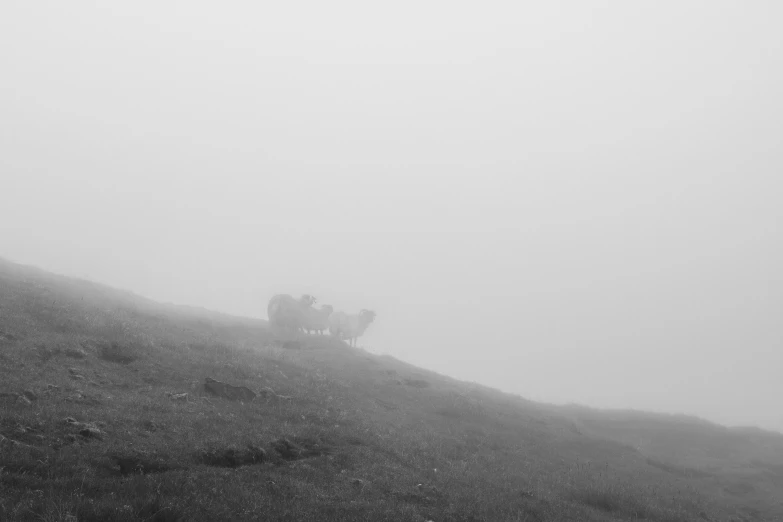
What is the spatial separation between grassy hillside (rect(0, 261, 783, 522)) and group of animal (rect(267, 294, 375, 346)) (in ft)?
72.4

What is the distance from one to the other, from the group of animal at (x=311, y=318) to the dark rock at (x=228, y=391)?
128 feet

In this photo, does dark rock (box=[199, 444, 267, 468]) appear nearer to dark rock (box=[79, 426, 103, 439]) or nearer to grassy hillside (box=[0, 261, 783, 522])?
grassy hillside (box=[0, 261, 783, 522])

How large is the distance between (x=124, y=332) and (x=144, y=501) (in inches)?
803

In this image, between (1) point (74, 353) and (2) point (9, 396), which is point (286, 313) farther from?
(2) point (9, 396)

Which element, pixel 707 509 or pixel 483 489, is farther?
pixel 707 509

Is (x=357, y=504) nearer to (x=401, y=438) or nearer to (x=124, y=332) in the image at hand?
(x=401, y=438)

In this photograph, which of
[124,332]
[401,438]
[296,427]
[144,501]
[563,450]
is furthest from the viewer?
[563,450]

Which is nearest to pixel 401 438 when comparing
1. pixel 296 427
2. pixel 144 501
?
pixel 296 427

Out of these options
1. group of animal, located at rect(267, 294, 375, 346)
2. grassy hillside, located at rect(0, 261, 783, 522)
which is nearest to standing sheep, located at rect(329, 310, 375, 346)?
group of animal, located at rect(267, 294, 375, 346)

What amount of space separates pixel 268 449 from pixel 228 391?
7.04 meters

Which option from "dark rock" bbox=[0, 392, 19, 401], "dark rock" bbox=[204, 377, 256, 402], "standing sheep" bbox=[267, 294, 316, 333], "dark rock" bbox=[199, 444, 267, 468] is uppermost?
"standing sheep" bbox=[267, 294, 316, 333]

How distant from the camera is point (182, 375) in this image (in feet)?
80.8

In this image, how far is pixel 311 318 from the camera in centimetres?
6800

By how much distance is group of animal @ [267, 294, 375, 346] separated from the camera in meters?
63.3
